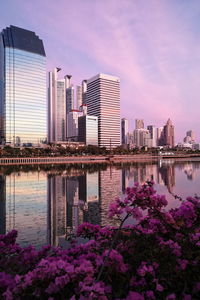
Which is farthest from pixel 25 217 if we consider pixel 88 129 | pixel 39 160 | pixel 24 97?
pixel 88 129

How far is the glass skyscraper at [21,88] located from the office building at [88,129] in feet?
114

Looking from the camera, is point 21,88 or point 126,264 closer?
point 126,264

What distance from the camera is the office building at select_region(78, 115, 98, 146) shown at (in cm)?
18325

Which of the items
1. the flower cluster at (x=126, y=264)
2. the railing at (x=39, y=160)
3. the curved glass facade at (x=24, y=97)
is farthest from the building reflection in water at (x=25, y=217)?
the curved glass facade at (x=24, y=97)

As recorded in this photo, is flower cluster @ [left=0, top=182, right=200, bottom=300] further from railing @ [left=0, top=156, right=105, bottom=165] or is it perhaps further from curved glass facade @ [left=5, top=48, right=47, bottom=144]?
curved glass facade @ [left=5, top=48, right=47, bottom=144]

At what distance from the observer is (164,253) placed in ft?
12.5

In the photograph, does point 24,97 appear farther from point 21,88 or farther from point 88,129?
point 88,129

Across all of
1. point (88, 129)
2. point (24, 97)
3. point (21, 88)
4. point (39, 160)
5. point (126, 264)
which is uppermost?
point (21, 88)

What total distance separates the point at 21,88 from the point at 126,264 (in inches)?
6010

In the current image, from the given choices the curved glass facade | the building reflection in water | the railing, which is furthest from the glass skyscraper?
the building reflection in water

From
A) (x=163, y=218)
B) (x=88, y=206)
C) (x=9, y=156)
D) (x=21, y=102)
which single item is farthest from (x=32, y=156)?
(x=163, y=218)

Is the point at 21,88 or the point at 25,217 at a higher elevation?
the point at 21,88

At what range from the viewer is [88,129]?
184000 millimetres

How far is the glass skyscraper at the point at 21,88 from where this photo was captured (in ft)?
470
